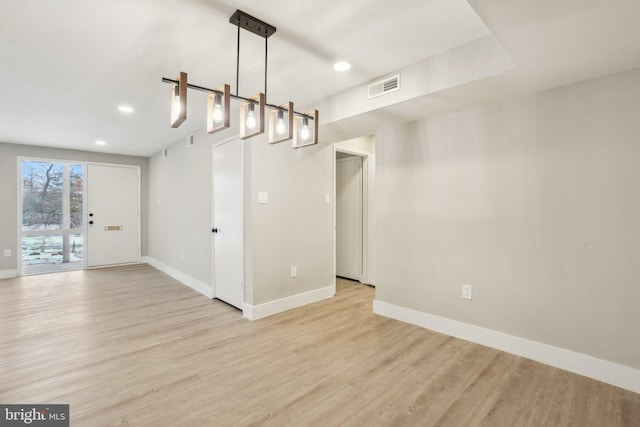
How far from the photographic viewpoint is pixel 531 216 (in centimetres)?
246

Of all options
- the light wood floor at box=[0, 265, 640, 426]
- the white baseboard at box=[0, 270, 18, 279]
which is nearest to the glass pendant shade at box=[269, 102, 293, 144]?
the light wood floor at box=[0, 265, 640, 426]

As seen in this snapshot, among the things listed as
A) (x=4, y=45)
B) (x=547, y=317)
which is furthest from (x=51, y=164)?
(x=547, y=317)

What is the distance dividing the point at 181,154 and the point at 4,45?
9.88ft

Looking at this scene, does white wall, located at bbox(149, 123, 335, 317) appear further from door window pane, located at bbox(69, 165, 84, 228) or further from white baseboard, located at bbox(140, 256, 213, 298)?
door window pane, located at bbox(69, 165, 84, 228)

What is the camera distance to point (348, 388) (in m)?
2.08

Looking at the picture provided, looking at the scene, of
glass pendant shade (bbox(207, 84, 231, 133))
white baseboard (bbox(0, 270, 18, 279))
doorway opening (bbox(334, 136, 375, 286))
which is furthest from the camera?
white baseboard (bbox(0, 270, 18, 279))

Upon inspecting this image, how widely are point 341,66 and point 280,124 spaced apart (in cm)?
74

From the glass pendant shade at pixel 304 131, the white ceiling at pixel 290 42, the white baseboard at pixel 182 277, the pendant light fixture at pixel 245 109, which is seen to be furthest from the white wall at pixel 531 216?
the white baseboard at pixel 182 277

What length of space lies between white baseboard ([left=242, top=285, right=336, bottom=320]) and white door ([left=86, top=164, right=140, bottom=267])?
15.5ft

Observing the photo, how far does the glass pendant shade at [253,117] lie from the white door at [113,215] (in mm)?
5882

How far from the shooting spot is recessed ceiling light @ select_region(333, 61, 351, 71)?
2473mm

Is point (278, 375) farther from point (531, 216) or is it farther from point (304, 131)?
point (531, 216)

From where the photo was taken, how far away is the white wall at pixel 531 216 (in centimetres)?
209

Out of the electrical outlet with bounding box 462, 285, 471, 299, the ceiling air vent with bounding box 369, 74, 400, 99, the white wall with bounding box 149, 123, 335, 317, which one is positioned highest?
the ceiling air vent with bounding box 369, 74, 400, 99
